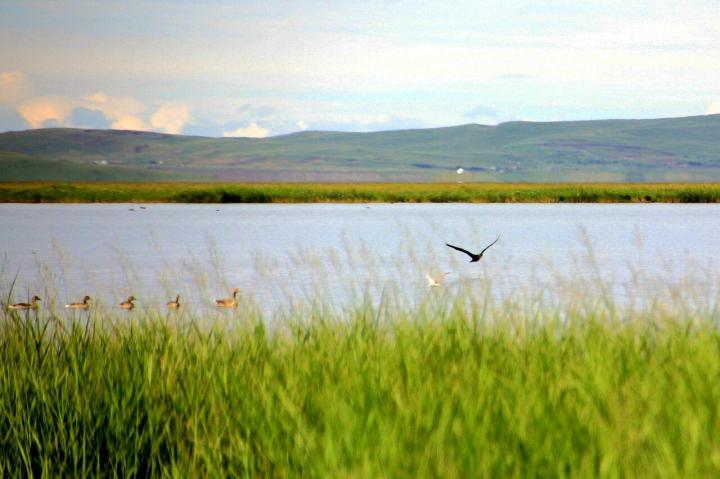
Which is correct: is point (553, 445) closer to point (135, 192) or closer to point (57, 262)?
point (57, 262)

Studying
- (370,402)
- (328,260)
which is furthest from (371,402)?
(328,260)

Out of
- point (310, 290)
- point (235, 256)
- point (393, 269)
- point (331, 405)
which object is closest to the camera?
point (331, 405)

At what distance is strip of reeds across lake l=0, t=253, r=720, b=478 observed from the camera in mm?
6469

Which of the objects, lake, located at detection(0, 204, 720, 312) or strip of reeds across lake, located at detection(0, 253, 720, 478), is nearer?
strip of reeds across lake, located at detection(0, 253, 720, 478)

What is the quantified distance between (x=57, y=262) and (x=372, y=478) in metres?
25.8

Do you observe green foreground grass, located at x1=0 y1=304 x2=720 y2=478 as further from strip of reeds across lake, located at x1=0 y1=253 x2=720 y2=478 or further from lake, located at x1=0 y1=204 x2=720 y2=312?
lake, located at x1=0 y1=204 x2=720 y2=312

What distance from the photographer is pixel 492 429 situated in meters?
6.90

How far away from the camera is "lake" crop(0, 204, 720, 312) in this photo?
1316 cm

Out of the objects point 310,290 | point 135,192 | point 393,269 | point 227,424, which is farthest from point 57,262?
point 135,192

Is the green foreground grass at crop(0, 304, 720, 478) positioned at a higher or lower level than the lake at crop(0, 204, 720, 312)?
higher

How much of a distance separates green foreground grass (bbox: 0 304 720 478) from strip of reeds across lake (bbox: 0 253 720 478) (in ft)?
0.06

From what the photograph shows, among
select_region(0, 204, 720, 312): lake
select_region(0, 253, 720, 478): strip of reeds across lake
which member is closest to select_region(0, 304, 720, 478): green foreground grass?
select_region(0, 253, 720, 478): strip of reeds across lake

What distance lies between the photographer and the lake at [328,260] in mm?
13164

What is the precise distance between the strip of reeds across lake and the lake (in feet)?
4.65
